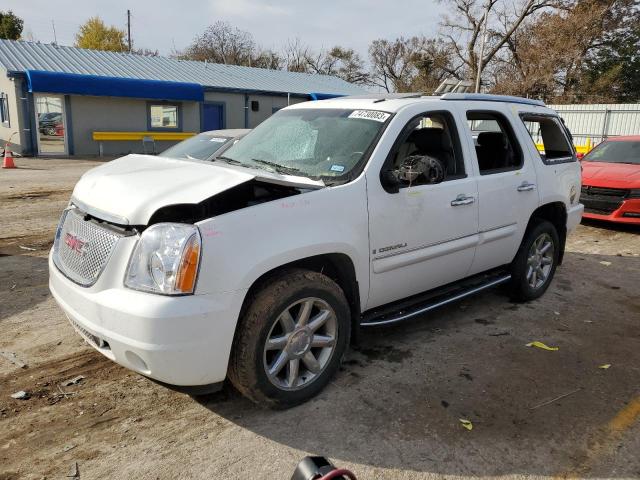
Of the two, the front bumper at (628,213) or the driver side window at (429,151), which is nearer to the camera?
the driver side window at (429,151)

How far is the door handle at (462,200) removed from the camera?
4000mm

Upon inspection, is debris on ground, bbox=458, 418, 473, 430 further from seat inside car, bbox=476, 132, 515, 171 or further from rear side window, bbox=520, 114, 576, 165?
rear side window, bbox=520, 114, 576, 165

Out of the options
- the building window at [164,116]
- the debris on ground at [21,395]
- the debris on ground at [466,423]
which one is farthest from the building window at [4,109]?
the debris on ground at [466,423]

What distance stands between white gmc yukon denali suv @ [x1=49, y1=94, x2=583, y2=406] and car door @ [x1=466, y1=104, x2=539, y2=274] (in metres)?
0.02

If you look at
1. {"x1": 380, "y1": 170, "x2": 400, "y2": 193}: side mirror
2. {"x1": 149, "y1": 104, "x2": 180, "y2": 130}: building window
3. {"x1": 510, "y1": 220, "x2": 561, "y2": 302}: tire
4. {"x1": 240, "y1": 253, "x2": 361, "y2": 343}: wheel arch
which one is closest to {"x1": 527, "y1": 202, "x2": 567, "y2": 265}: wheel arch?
{"x1": 510, "y1": 220, "x2": 561, "y2": 302}: tire

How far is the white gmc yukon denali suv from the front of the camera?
2689 millimetres

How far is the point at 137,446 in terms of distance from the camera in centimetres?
286

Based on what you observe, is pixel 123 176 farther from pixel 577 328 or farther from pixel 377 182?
pixel 577 328

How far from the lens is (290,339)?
3.11 m

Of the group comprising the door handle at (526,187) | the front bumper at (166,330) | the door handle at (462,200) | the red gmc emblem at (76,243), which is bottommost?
the front bumper at (166,330)

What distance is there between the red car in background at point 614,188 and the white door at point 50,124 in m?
19.6

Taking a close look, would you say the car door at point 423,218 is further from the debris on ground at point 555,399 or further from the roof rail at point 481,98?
the debris on ground at point 555,399

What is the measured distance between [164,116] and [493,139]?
21.5 meters

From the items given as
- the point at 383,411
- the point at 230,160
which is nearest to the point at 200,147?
the point at 230,160
